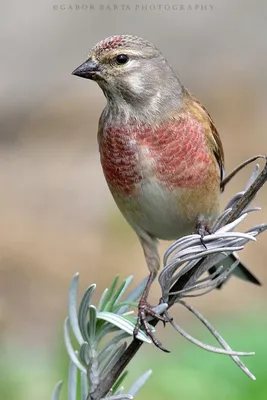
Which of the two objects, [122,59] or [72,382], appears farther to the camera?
[122,59]

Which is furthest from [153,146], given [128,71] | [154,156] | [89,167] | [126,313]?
[89,167]

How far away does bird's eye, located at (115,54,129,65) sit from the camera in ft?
5.37

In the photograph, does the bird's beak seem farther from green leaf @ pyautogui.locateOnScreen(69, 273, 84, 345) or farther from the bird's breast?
green leaf @ pyautogui.locateOnScreen(69, 273, 84, 345)

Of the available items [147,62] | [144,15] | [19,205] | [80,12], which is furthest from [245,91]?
[147,62]

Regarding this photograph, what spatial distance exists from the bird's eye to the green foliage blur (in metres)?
A: 0.87

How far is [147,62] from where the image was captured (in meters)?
1.78

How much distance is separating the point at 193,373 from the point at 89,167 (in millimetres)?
2779

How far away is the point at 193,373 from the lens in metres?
2.51

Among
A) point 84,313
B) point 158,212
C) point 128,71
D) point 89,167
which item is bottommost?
point 89,167

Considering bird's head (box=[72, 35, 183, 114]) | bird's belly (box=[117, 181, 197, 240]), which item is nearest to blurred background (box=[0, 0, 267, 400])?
bird's belly (box=[117, 181, 197, 240])

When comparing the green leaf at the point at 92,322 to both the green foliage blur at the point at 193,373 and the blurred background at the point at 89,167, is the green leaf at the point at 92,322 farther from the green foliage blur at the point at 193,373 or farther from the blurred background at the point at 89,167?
the blurred background at the point at 89,167

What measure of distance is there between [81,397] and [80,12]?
5.45m

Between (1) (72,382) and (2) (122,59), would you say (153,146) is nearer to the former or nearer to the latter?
(2) (122,59)

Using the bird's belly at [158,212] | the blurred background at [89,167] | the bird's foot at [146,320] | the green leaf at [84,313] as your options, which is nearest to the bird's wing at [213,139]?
the bird's belly at [158,212]
